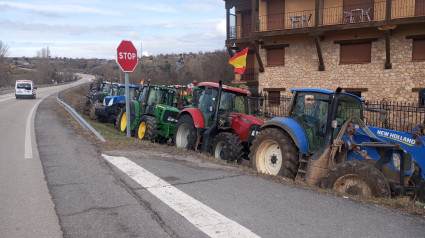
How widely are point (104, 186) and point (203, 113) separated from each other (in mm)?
5273

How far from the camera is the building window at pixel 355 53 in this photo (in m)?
19.9

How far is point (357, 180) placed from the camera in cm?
611

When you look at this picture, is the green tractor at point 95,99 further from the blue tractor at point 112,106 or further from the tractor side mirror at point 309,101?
the tractor side mirror at point 309,101

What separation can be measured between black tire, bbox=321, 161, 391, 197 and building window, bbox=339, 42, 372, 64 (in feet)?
51.1

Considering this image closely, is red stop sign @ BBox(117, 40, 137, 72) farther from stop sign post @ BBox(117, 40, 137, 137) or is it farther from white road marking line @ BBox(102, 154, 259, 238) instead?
white road marking line @ BBox(102, 154, 259, 238)

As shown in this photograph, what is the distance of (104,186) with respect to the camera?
19.7ft

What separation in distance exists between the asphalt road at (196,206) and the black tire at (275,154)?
47.8 inches

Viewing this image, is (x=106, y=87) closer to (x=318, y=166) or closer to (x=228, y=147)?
(x=228, y=147)

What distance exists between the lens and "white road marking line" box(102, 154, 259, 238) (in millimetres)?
4281

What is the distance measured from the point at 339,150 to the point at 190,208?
3.28 m

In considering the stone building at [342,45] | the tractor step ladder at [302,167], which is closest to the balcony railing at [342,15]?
the stone building at [342,45]

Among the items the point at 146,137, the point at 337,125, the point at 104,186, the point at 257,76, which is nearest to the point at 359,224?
the point at 337,125

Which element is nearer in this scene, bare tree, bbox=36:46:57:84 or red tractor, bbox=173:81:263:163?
red tractor, bbox=173:81:263:163

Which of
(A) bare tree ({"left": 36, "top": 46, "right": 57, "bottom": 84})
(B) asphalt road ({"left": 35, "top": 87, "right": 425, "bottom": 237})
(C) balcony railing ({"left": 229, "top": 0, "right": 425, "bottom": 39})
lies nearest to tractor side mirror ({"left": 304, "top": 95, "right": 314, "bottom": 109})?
(B) asphalt road ({"left": 35, "top": 87, "right": 425, "bottom": 237})
